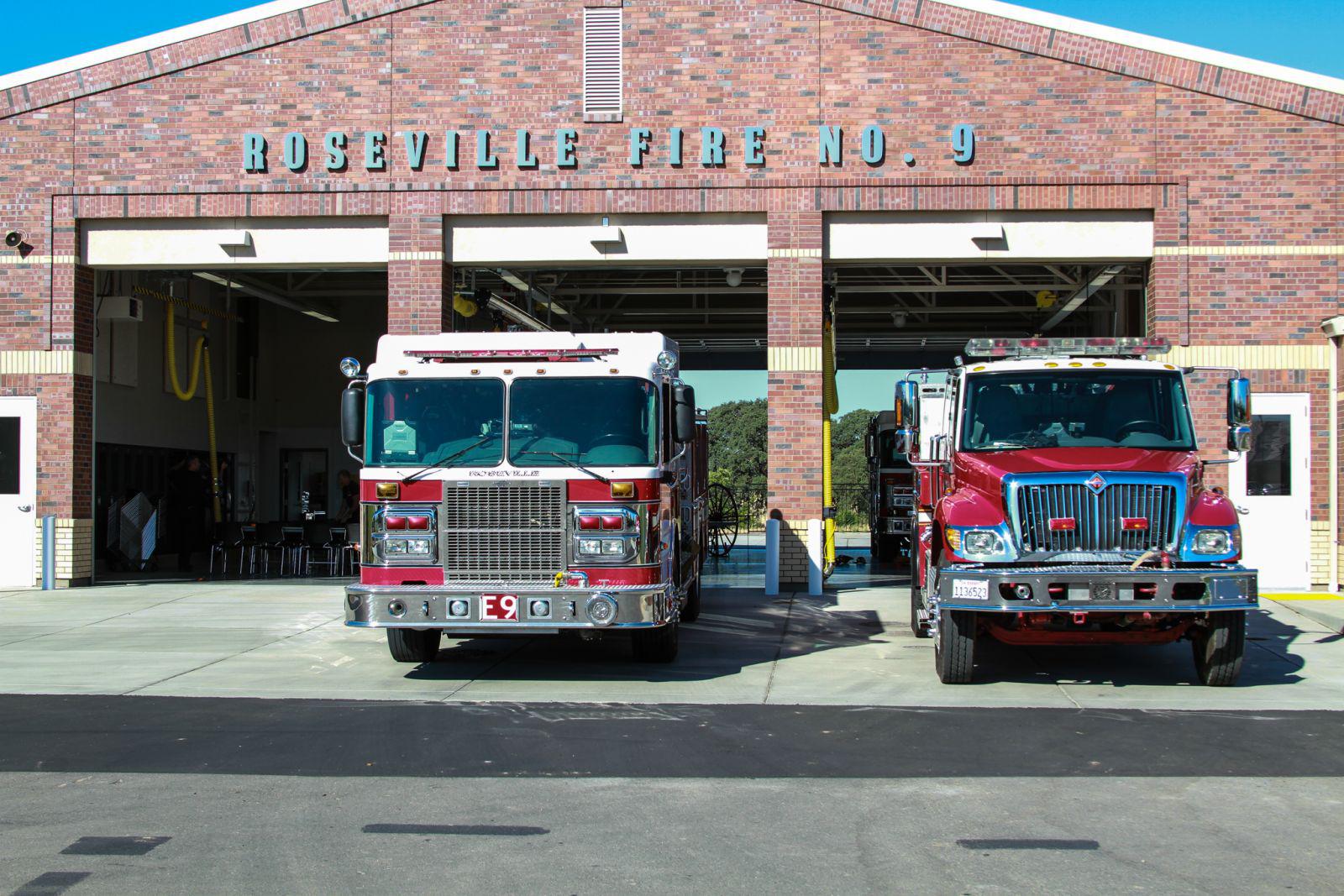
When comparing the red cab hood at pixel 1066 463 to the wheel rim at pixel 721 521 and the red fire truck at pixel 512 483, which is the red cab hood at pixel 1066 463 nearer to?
the red fire truck at pixel 512 483

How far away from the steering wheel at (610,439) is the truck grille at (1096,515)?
3091 mm

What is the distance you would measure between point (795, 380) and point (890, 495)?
6.88 metres

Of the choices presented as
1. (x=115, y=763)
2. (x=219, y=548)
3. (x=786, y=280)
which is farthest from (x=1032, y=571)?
(x=219, y=548)

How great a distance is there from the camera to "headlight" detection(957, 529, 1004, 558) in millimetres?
9930

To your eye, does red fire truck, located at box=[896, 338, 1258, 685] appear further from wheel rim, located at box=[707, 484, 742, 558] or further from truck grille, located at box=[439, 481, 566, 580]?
wheel rim, located at box=[707, 484, 742, 558]

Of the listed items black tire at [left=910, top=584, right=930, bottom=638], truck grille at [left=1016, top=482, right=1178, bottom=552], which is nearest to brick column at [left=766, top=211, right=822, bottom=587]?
black tire at [left=910, top=584, right=930, bottom=638]

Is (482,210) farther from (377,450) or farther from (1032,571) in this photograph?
(1032,571)

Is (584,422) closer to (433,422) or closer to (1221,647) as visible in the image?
(433,422)

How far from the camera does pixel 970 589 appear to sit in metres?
9.77

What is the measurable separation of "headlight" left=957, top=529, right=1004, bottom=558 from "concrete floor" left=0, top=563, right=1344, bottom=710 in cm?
113

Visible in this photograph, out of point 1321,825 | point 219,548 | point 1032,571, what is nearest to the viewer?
point 1321,825

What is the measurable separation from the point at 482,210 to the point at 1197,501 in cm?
1104

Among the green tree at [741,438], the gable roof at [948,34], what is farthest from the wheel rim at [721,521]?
the green tree at [741,438]

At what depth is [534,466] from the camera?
408 inches
